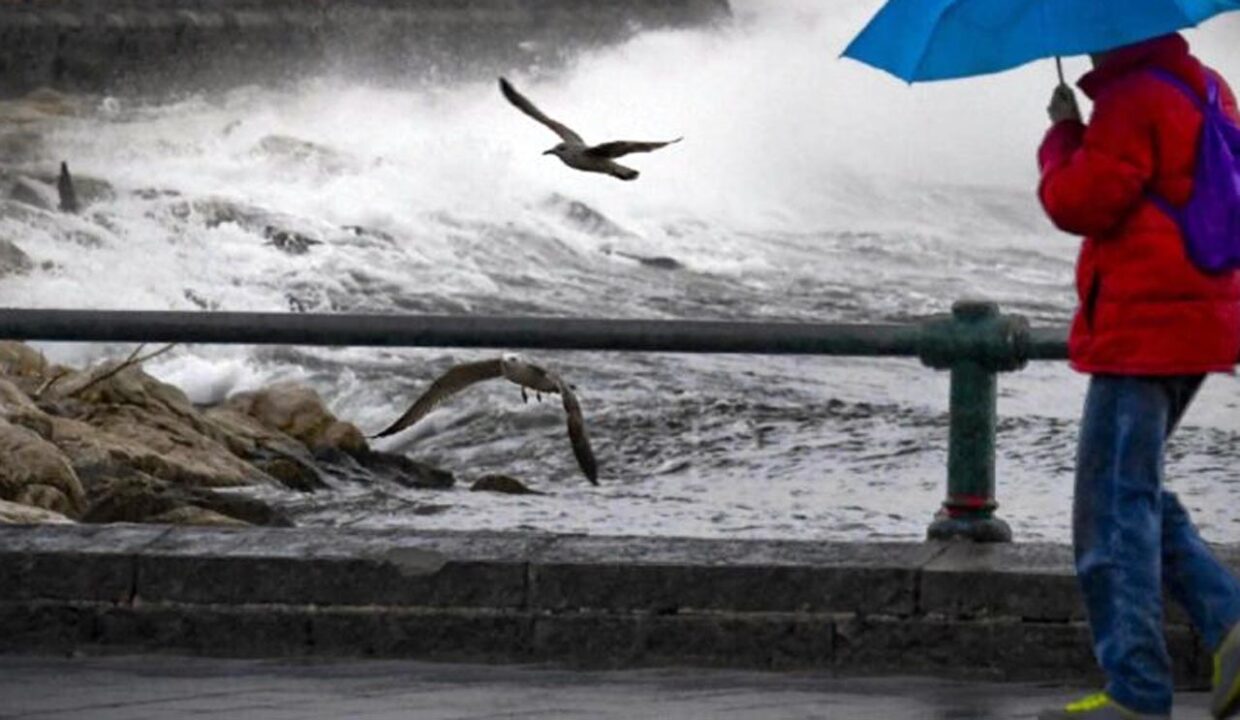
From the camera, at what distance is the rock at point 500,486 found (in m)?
15.8

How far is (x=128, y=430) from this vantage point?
1619 cm

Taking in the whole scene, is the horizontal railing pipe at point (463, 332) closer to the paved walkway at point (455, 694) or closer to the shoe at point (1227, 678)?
the paved walkway at point (455, 694)

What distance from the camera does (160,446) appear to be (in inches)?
619

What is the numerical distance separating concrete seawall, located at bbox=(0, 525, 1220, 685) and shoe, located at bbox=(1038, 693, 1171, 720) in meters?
0.81

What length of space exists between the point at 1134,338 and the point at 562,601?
1.72m

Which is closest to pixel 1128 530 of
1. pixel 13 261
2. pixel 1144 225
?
pixel 1144 225

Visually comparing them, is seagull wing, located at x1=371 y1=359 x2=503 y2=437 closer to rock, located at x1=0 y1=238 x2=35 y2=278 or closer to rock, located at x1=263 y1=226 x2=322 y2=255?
rock, located at x1=0 y1=238 x2=35 y2=278

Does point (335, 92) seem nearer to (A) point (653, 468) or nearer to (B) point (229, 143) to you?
(B) point (229, 143)

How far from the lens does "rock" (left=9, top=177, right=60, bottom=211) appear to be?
3177cm

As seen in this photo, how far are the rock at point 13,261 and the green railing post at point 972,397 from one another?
1939 centimetres

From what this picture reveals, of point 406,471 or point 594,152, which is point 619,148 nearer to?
point 594,152

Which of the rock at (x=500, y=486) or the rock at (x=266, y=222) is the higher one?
the rock at (x=266, y=222)

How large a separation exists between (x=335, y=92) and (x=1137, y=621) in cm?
4296

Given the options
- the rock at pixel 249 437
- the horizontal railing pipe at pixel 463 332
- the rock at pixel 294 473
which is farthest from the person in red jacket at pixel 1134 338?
the rock at pixel 249 437
